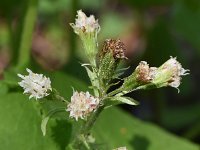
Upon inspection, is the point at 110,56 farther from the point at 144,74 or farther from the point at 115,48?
the point at 144,74

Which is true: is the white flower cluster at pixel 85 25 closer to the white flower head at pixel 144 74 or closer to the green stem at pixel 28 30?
the white flower head at pixel 144 74

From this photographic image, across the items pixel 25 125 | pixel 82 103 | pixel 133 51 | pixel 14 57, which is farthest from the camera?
pixel 133 51

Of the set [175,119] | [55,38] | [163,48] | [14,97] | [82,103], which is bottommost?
[82,103]

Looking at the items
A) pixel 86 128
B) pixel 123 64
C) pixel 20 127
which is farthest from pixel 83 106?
pixel 123 64

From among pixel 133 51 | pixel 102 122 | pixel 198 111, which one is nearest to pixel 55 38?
pixel 133 51

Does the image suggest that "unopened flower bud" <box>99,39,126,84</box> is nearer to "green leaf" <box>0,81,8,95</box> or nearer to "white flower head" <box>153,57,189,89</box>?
"white flower head" <box>153,57,189,89</box>

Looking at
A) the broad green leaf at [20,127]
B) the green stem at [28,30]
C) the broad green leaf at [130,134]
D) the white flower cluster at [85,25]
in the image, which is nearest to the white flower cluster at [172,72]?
the white flower cluster at [85,25]

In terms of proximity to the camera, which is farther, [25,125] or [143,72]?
[25,125]

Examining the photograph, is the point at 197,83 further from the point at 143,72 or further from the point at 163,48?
the point at 143,72
